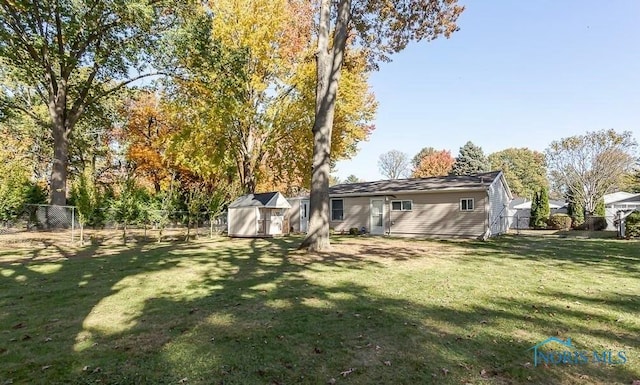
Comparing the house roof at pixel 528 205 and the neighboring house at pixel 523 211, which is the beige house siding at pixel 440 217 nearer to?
the neighboring house at pixel 523 211

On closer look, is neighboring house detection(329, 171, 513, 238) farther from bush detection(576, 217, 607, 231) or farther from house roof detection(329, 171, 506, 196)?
bush detection(576, 217, 607, 231)

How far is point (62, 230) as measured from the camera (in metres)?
17.8

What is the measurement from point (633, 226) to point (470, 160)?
91.9ft

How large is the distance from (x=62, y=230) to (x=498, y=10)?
72.8 feet

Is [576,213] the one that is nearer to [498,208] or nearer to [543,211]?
[543,211]

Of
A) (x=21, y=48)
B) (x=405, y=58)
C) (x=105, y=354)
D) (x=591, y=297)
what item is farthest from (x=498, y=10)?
(x=21, y=48)

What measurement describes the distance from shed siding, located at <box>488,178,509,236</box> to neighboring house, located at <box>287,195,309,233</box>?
10.8m

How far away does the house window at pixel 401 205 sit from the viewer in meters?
19.6

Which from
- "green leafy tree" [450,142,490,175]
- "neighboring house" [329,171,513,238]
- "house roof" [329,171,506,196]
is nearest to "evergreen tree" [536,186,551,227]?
"neighboring house" [329,171,513,238]

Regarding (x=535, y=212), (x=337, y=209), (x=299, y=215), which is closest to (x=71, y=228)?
(x=299, y=215)

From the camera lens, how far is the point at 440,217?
18.6 meters

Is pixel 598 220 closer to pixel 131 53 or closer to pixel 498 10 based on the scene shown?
pixel 498 10

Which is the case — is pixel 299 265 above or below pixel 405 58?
below

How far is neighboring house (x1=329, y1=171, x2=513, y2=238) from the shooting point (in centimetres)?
1759
